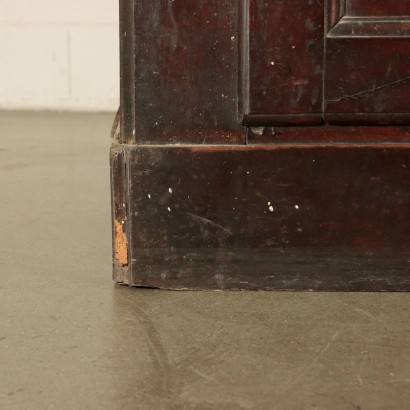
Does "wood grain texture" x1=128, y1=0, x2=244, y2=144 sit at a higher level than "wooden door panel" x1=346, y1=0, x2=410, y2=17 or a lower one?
lower

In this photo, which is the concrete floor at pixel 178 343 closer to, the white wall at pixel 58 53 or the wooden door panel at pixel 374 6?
the wooden door panel at pixel 374 6

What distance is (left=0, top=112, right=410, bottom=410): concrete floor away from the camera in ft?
2.79

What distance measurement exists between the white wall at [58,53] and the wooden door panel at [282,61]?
2.70 metres

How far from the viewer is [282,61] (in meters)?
1.16

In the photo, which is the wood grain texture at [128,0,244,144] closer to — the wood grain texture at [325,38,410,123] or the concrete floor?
the wood grain texture at [325,38,410,123]

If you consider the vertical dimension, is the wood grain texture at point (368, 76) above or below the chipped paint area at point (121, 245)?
above

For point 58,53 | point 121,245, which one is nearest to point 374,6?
point 121,245

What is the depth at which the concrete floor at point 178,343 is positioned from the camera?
85 centimetres

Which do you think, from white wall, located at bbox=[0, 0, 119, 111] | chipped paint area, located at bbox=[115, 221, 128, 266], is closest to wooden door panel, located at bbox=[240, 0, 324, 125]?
chipped paint area, located at bbox=[115, 221, 128, 266]

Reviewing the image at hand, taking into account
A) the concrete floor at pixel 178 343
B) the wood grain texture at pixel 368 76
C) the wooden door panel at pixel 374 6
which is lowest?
the concrete floor at pixel 178 343

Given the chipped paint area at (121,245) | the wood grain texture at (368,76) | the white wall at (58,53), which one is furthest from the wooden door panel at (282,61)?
the white wall at (58,53)

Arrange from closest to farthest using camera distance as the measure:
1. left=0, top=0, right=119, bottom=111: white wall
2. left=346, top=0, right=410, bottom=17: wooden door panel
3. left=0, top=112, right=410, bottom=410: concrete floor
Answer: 1. left=0, top=112, right=410, bottom=410: concrete floor
2. left=346, top=0, right=410, bottom=17: wooden door panel
3. left=0, top=0, right=119, bottom=111: white wall

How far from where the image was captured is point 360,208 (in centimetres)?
118

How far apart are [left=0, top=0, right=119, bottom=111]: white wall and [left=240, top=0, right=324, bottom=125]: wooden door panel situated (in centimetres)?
270
